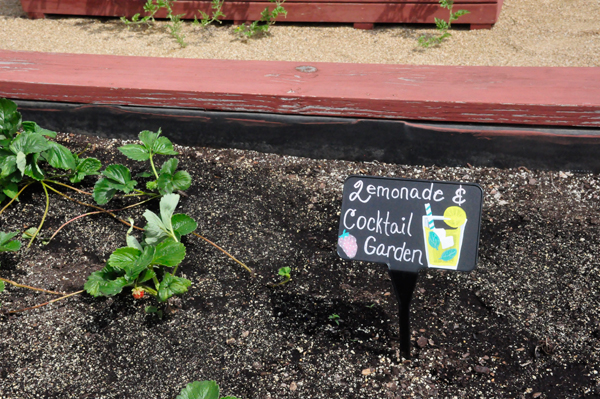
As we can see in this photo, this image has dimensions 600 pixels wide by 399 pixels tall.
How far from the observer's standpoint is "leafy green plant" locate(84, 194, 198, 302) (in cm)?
146

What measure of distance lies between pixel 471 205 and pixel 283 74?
1263 mm

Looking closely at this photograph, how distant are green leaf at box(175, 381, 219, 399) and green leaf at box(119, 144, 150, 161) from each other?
94 centimetres

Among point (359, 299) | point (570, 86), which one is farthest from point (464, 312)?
point (570, 86)

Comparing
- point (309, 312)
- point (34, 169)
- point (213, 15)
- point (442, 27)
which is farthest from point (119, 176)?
point (442, 27)

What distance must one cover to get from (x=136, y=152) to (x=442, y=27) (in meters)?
1.96

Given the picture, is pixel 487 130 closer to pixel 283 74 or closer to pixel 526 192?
pixel 526 192

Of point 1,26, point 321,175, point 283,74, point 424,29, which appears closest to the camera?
point 321,175

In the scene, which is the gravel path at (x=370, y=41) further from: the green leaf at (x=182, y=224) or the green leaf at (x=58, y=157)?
the green leaf at (x=182, y=224)

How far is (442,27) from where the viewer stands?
2.86m

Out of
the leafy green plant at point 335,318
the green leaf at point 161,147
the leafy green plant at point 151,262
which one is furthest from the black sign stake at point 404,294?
the green leaf at point 161,147

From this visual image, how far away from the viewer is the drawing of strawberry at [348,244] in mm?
1282

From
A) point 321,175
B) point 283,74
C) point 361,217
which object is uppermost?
point 283,74

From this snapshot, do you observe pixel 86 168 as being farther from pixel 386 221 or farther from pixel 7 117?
pixel 386 221

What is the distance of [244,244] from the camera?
1.80 m
